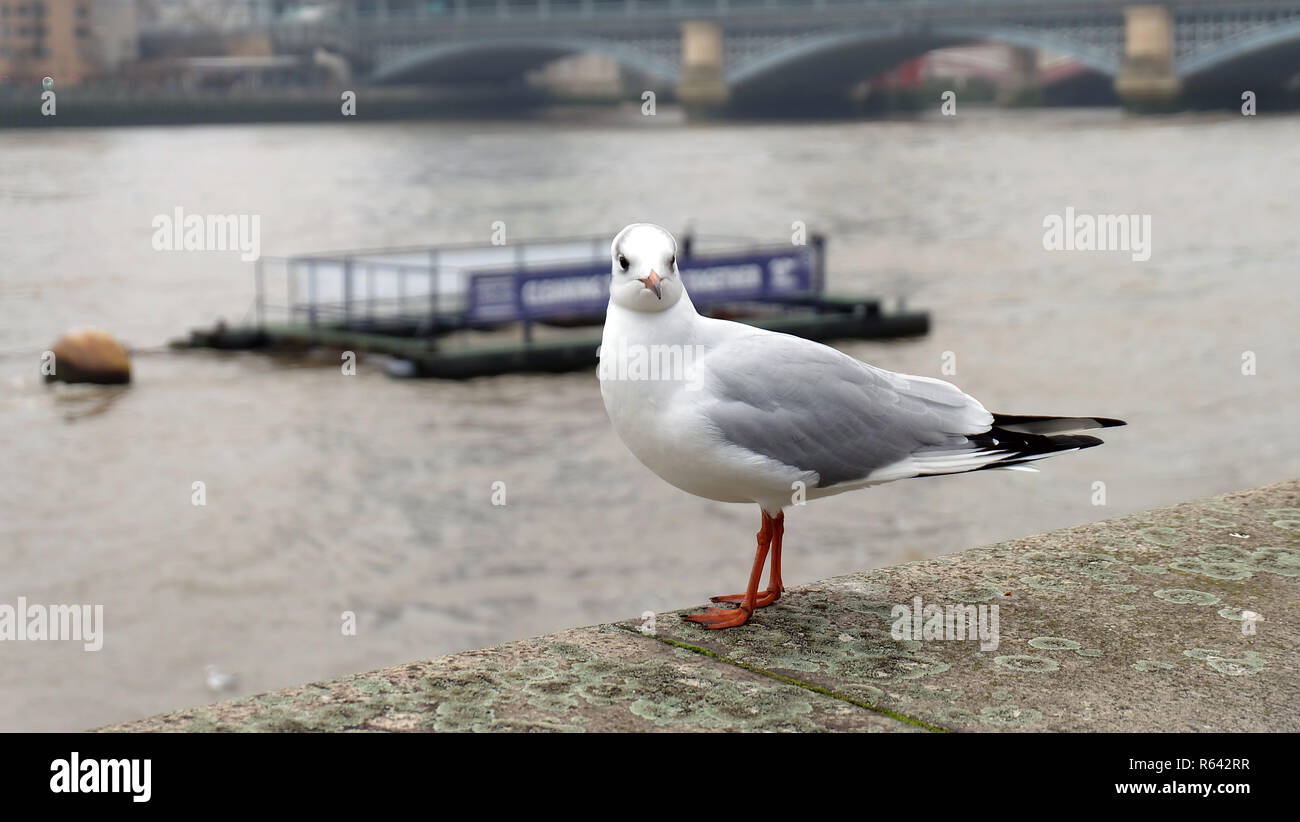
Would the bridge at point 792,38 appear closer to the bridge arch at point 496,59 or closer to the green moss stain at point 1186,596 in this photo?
the bridge arch at point 496,59

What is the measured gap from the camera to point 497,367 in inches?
768

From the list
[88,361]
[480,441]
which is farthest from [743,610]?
[88,361]

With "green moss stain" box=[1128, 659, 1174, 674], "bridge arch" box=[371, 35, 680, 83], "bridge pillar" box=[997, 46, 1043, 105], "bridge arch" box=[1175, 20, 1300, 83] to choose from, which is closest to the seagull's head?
"green moss stain" box=[1128, 659, 1174, 674]

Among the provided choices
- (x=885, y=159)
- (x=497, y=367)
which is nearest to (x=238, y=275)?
(x=497, y=367)

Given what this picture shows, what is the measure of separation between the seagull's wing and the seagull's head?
0.19 m

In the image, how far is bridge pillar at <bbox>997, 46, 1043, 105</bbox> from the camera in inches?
3487

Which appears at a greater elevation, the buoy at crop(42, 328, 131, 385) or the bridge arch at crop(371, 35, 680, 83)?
the bridge arch at crop(371, 35, 680, 83)

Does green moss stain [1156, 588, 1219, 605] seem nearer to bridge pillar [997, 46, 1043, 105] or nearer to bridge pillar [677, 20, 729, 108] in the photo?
bridge pillar [677, 20, 729, 108]

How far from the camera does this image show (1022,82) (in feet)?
299

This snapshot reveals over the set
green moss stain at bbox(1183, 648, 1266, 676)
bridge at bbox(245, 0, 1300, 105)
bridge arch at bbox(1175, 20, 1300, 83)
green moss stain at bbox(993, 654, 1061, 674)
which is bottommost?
green moss stain at bbox(993, 654, 1061, 674)

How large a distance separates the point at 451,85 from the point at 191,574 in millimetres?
81873

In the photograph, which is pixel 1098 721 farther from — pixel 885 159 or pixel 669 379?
pixel 885 159

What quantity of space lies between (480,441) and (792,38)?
60799 millimetres

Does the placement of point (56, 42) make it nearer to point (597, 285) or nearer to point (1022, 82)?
point (1022, 82)
